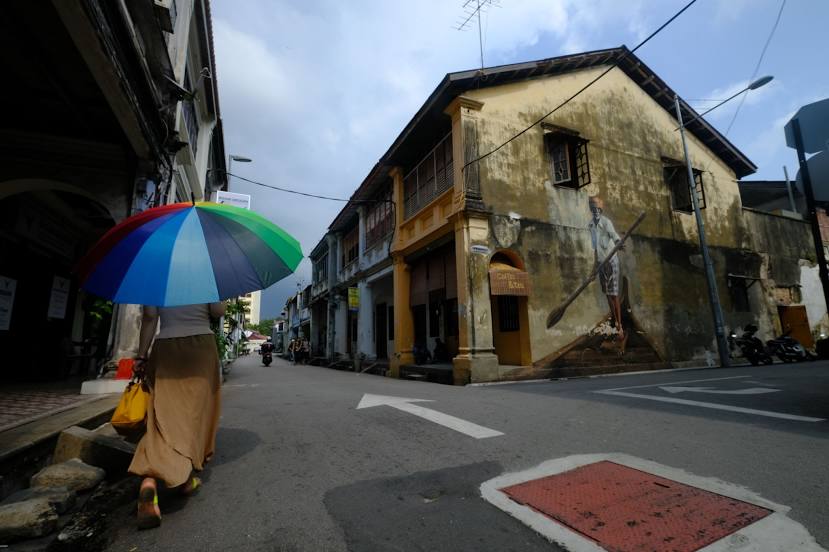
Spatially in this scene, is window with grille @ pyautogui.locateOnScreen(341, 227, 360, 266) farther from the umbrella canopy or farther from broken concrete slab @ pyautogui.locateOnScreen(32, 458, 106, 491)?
the umbrella canopy

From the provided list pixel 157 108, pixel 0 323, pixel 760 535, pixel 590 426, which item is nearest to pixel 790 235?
pixel 590 426

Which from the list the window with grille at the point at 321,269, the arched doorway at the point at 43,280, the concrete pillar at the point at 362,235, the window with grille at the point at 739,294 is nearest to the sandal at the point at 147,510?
the arched doorway at the point at 43,280

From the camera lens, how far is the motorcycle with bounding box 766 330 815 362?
45.3 ft

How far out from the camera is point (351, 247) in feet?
73.3

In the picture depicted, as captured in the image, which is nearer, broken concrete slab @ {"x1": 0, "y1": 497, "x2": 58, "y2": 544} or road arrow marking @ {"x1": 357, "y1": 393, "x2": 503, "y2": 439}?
broken concrete slab @ {"x1": 0, "y1": 497, "x2": 58, "y2": 544}

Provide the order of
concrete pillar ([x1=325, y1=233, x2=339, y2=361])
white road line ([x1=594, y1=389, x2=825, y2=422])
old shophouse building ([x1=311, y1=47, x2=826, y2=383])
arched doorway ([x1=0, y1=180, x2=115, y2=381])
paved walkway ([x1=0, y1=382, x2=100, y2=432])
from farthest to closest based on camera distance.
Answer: concrete pillar ([x1=325, y1=233, x2=339, y2=361]) < old shophouse building ([x1=311, y1=47, x2=826, y2=383]) < arched doorway ([x1=0, y1=180, x2=115, y2=381]) < white road line ([x1=594, y1=389, x2=825, y2=422]) < paved walkway ([x1=0, y1=382, x2=100, y2=432])

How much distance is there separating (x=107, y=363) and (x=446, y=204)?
9076 millimetres

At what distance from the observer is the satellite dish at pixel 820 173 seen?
12.0 ft

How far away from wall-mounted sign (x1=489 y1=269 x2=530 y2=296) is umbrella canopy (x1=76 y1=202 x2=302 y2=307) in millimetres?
8616

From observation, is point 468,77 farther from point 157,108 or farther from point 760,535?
point 760,535

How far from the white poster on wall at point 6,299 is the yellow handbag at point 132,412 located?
7.46 m

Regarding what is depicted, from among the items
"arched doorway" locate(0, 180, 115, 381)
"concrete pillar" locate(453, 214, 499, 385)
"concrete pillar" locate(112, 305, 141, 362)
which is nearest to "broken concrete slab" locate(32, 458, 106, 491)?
"concrete pillar" locate(112, 305, 141, 362)

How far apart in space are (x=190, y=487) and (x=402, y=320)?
1211cm

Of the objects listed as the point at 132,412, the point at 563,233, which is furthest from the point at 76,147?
the point at 563,233
